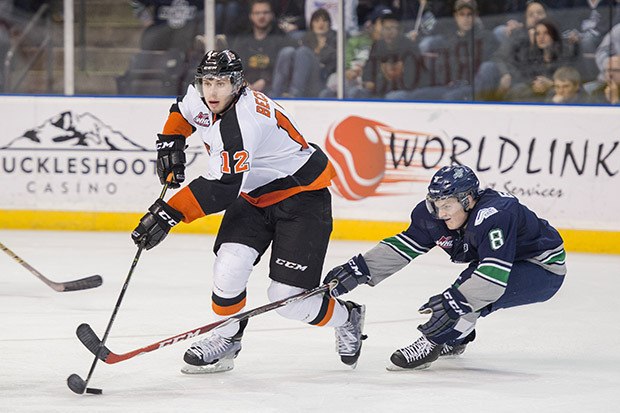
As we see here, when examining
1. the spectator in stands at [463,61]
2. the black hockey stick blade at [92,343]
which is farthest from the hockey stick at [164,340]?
the spectator in stands at [463,61]

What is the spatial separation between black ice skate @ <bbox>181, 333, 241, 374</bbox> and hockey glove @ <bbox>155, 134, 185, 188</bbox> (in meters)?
0.52

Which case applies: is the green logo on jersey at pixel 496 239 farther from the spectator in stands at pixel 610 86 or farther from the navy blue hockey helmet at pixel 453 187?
the spectator in stands at pixel 610 86

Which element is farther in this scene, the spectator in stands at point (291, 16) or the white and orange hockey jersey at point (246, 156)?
the spectator in stands at point (291, 16)

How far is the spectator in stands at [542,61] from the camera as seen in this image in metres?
6.77

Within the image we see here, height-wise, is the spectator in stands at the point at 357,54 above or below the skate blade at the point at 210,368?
above

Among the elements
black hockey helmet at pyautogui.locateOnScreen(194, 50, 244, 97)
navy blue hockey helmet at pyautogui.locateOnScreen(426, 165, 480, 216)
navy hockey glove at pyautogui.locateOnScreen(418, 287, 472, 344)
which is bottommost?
navy hockey glove at pyautogui.locateOnScreen(418, 287, 472, 344)

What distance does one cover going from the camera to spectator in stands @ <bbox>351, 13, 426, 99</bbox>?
7043 mm

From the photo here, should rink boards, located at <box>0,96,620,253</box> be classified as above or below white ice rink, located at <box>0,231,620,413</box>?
above

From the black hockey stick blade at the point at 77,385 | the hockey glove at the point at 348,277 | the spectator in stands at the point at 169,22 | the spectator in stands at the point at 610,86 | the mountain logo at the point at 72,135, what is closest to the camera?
the black hockey stick blade at the point at 77,385

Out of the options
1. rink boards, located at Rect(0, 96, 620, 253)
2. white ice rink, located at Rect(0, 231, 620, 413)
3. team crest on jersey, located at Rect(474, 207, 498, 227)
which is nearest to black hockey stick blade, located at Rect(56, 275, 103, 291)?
white ice rink, located at Rect(0, 231, 620, 413)

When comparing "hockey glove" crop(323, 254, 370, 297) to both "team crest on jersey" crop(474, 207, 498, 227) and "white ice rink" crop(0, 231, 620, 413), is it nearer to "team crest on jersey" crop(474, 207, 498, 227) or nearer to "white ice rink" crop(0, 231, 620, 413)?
"white ice rink" crop(0, 231, 620, 413)

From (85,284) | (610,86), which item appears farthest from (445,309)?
(610,86)

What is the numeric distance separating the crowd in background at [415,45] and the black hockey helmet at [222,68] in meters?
3.51

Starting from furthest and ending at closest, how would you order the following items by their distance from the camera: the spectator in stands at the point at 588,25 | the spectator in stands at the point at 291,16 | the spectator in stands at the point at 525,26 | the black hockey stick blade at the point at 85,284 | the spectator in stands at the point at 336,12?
1. the spectator in stands at the point at 291,16
2. the spectator in stands at the point at 336,12
3. the spectator in stands at the point at 525,26
4. the spectator in stands at the point at 588,25
5. the black hockey stick blade at the point at 85,284
